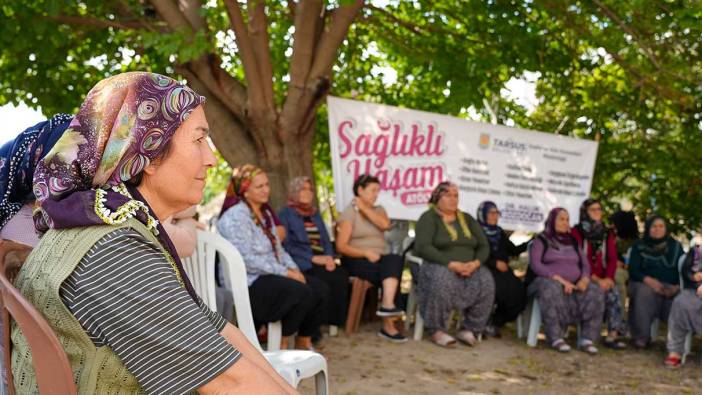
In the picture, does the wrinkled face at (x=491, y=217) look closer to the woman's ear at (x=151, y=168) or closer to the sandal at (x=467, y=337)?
the sandal at (x=467, y=337)

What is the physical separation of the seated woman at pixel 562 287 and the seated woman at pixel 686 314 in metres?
0.61

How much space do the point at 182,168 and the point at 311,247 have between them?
5.22m

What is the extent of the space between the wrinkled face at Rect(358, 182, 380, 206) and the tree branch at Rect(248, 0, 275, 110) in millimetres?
1190

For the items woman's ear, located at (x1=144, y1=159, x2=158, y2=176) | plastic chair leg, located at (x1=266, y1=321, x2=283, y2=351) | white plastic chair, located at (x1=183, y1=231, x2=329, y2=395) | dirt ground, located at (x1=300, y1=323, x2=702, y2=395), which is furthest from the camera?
plastic chair leg, located at (x1=266, y1=321, x2=283, y2=351)

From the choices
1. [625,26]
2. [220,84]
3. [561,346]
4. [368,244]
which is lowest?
[561,346]

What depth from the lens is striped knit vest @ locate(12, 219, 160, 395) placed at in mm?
1631

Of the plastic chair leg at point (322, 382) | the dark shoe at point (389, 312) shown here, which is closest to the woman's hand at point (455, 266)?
the dark shoe at point (389, 312)

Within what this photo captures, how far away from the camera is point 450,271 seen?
23.4ft

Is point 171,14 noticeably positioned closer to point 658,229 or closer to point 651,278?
point 658,229

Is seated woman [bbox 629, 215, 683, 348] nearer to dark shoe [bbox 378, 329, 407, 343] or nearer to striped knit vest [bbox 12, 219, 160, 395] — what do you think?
dark shoe [bbox 378, 329, 407, 343]

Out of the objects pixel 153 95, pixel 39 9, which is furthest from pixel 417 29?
pixel 153 95

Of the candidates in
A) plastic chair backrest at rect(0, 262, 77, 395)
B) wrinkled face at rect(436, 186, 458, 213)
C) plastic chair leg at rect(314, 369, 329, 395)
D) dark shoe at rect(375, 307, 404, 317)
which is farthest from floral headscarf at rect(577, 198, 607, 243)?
plastic chair backrest at rect(0, 262, 77, 395)

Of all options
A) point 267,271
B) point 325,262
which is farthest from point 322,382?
point 325,262

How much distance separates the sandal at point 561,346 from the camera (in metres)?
6.94
